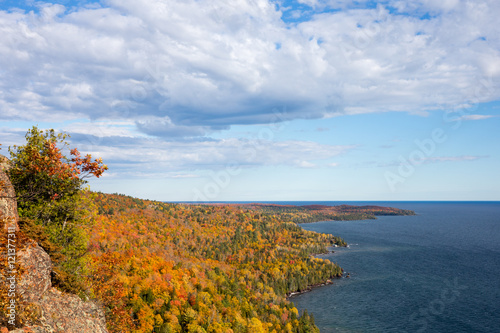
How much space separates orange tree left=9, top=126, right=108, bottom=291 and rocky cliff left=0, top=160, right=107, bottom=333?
1.77 meters

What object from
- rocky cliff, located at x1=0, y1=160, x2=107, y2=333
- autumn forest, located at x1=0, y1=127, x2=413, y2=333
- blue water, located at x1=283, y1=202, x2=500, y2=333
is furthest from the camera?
blue water, located at x1=283, y1=202, x2=500, y2=333

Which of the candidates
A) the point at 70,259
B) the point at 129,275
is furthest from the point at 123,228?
the point at 70,259

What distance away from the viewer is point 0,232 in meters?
23.0

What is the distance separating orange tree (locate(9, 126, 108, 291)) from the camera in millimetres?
29564

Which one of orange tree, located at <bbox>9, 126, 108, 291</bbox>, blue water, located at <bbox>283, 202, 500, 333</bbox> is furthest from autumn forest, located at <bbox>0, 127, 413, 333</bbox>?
blue water, located at <bbox>283, 202, 500, 333</bbox>

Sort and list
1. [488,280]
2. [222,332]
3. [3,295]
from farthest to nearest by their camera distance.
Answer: [488,280]
[222,332]
[3,295]

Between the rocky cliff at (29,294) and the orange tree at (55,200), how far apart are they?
5.79 ft

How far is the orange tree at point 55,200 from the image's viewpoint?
2956 centimetres

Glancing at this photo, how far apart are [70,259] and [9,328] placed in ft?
59.6

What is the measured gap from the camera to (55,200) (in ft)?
123

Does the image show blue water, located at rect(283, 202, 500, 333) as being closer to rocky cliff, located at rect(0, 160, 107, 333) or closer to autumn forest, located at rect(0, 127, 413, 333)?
autumn forest, located at rect(0, 127, 413, 333)

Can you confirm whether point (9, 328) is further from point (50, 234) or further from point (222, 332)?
point (222, 332)

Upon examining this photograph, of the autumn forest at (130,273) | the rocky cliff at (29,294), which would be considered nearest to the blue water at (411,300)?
the autumn forest at (130,273)

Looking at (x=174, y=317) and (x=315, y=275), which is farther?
(x=315, y=275)
